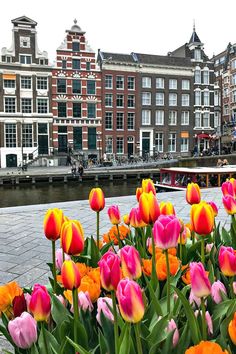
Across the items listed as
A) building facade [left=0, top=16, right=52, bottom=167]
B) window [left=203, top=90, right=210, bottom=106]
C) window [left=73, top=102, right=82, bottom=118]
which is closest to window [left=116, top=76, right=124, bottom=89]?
window [left=73, top=102, right=82, bottom=118]

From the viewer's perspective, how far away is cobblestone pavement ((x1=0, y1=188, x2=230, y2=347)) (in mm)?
3668

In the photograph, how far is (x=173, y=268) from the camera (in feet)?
5.10

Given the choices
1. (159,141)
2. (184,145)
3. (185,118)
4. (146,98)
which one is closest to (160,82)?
(146,98)

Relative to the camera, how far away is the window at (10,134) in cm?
3500

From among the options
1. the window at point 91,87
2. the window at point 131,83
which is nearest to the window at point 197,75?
the window at point 131,83

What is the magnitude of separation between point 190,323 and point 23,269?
298 cm

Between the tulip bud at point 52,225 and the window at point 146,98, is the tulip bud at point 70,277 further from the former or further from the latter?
the window at point 146,98

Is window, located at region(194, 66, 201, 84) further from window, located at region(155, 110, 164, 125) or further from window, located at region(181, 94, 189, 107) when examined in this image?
window, located at region(155, 110, 164, 125)

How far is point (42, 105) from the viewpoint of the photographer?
3606 centimetres

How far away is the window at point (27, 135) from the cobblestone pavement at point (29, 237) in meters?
28.4

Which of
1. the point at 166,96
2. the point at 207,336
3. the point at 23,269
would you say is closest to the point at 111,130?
the point at 166,96

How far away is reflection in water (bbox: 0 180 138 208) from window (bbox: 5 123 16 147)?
1034 cm

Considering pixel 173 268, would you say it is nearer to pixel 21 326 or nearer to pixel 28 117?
pixel 21 326

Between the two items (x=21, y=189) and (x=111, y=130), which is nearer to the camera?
(x=21, y=189)
